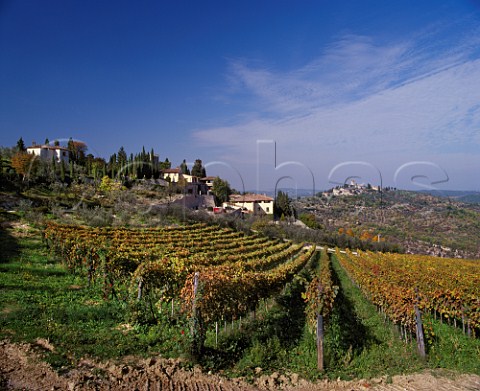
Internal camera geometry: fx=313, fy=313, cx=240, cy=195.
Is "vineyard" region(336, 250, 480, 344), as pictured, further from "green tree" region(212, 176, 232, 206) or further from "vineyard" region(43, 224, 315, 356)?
"green tree" region(212, 176, 232, 206)

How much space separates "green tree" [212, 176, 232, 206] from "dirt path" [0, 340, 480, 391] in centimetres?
5774

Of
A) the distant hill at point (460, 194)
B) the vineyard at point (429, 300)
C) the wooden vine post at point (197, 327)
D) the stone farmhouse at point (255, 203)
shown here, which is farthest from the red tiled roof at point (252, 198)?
the wooden vine post at point (197, 327)

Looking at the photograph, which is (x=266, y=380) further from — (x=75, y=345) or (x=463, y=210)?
(x=463, y=210)

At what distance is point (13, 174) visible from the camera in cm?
3856

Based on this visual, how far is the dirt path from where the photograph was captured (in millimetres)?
4699

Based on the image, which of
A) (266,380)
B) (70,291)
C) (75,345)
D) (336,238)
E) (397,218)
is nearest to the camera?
(266,380)

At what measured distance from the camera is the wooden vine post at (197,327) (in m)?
6.05

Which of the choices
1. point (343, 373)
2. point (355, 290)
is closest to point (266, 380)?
point (343, 373)

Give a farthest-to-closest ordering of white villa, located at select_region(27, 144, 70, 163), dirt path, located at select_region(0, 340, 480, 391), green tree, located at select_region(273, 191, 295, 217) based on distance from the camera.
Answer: green tree, located at select_region(273, 191, 295, 217) < white villa, located at select_region(27, 144, 70, 163) < dirt path, located at select_region(0, 340, 480, 391)

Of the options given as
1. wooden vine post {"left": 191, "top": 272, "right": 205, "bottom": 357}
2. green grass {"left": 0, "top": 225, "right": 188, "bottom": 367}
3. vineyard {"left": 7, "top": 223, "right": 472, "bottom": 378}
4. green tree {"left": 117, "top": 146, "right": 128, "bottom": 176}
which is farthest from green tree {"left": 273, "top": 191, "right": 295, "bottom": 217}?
wooden vine post {"left": 191, "top": 272, "right": 205, "bottom": 357}

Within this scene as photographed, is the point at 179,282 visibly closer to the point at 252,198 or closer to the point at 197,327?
the point at 197,327

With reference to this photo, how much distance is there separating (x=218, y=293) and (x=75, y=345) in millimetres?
2950

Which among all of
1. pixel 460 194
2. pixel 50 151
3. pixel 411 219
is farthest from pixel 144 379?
pixel 460 194

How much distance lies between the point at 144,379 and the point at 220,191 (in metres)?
60.8
